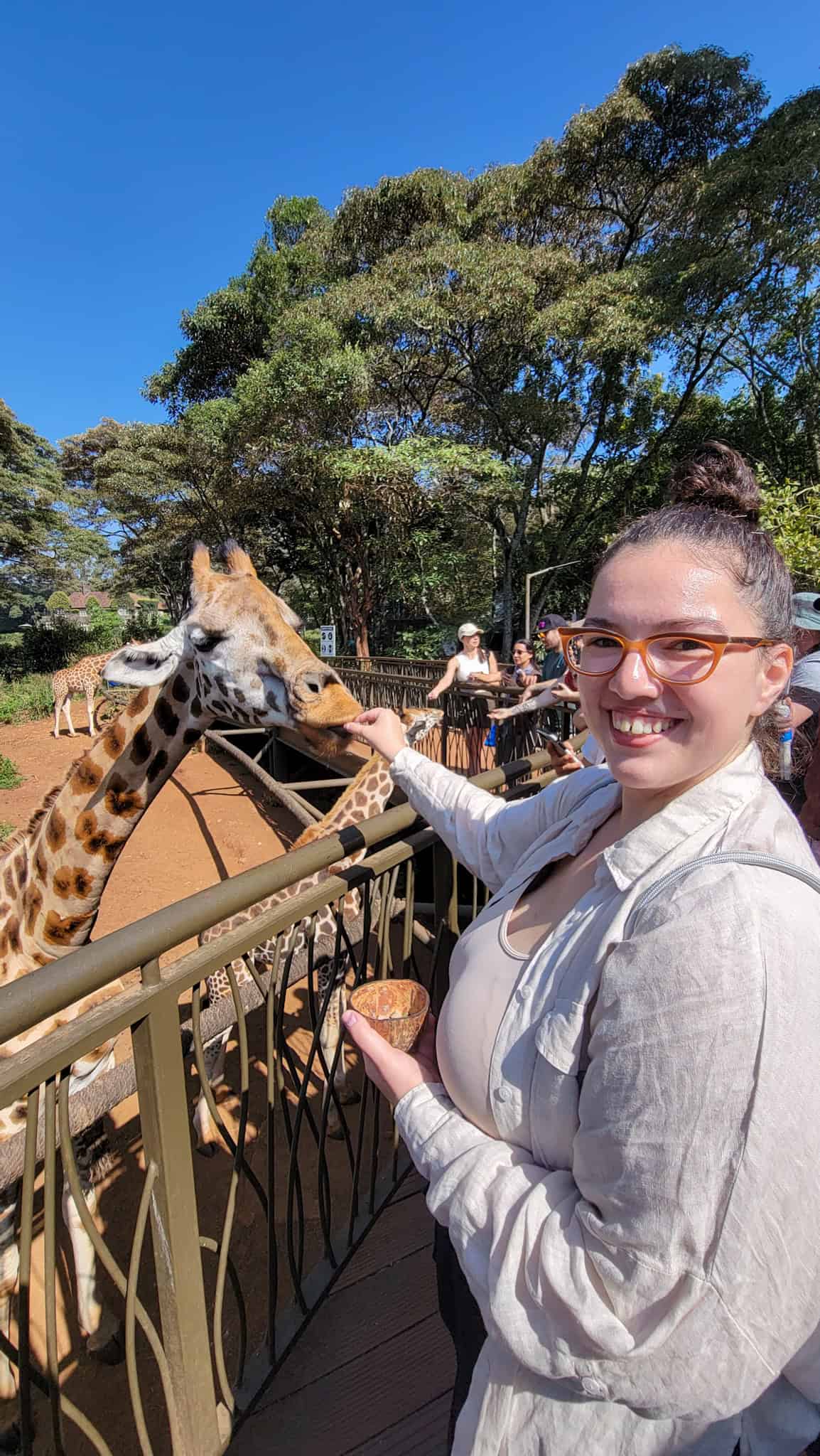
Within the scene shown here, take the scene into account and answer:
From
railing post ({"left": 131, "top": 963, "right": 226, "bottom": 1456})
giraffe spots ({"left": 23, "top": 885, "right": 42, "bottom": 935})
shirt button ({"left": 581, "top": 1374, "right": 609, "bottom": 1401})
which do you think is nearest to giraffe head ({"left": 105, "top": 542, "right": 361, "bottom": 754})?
giraffe spots ({"left": 23, "top": 885, "right": 42, "bottom": 935})

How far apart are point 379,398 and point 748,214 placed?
9625 mm

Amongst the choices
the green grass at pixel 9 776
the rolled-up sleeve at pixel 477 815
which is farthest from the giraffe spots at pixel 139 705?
the green grass at pixel 9 776

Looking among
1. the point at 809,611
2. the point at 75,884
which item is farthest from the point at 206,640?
the point at 809,611

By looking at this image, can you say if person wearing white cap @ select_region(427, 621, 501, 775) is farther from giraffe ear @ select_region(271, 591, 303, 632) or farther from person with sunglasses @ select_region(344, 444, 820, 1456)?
person with sunglasses @ select_region(344, 444, 820, 1456)

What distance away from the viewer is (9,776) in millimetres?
11438

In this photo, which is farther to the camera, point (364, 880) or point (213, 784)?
point (213, 784)

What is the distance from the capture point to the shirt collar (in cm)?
88

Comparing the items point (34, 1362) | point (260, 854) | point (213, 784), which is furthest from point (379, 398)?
point (34, 1362)

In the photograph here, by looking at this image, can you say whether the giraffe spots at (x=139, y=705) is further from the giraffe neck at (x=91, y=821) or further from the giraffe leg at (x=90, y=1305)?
the giraffe leg at (x=90, y=1305)

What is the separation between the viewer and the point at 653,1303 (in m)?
0.74

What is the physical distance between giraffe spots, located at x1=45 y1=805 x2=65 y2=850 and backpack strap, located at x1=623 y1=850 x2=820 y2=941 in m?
2.43

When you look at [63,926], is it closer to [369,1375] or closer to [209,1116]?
[209,1116]

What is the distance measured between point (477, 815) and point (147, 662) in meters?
1.73

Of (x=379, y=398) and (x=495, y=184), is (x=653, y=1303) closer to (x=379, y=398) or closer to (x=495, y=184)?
(x=379, y=398)
